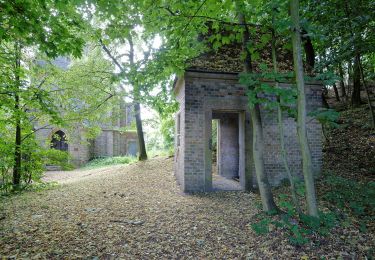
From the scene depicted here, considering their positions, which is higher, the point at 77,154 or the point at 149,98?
the point at 149,98

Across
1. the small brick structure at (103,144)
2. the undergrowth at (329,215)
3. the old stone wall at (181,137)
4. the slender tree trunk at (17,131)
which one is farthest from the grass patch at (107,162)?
the undergrowth at (329,215)

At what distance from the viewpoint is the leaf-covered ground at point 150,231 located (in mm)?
3775

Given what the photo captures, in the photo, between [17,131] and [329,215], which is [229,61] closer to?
[329,215]

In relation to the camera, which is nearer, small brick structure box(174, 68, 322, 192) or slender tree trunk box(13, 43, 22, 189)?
slender tree trunk box(13, 43, 22, 189)

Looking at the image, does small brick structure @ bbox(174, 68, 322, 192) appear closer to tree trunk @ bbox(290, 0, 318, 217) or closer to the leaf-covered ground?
the leaf-covered ground

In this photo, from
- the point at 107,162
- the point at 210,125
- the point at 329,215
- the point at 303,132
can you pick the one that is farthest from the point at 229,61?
the point at 107,162

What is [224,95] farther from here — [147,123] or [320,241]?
[147,123]

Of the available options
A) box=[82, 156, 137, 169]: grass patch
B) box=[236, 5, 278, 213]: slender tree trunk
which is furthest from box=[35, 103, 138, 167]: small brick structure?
box=[236, 5, 278, 213]: slender tree trunk

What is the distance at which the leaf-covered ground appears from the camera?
3.78 metres

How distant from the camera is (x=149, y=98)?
8.98m

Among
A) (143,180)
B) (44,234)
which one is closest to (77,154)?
(143,180)

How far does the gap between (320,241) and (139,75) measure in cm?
474

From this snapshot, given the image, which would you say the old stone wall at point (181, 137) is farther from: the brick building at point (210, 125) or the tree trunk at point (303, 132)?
the tree trunk at point (303, 132)

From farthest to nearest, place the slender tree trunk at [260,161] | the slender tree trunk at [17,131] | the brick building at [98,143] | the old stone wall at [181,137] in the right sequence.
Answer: the brick building at [98,143]
the old stone wall at [181,137]
the slender tree trunk at [17,131]
the slender tree trunk at [260,161]
